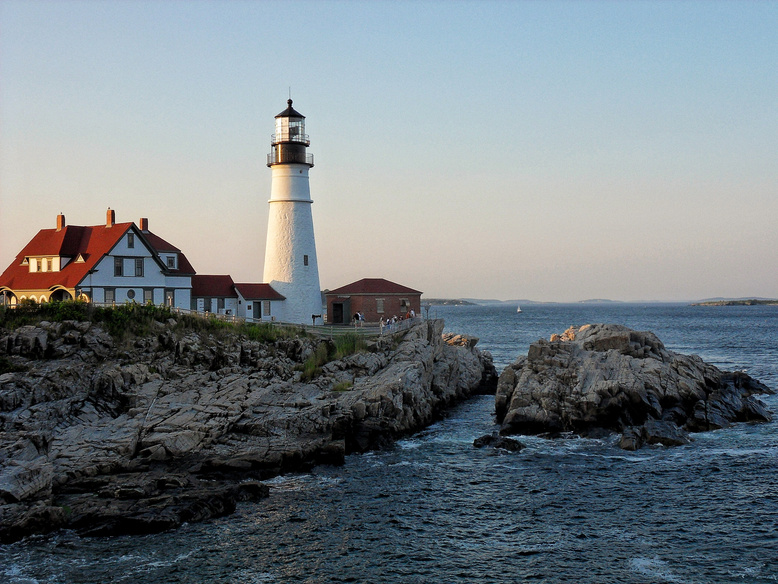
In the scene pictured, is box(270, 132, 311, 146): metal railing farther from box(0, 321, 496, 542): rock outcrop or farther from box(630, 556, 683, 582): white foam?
box(630, 556, 683, 582): white foam

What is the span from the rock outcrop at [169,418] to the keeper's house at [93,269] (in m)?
5.86

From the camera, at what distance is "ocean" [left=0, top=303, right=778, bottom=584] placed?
17.9m

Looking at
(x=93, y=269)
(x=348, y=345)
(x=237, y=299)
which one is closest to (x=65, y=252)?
(x=93, y=269)

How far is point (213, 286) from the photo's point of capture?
44875 mm

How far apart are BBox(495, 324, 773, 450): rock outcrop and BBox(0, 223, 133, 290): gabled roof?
896 inches

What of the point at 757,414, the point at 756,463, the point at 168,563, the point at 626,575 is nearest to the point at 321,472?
the point at 168,563

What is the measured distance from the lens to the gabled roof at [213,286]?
4422 cm

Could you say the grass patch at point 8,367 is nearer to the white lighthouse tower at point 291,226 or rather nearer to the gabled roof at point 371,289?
the white lighthouse tower at point 291,226

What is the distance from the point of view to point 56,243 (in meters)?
39.8

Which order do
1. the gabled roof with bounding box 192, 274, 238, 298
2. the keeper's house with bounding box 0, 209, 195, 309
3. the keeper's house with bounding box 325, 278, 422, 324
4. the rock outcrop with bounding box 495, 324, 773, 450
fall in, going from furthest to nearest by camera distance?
the keeper's house with bounding box 325, 278, 422, 324, the gabled roof with bounding box 192, 274, 238, 298, the keeper's house with bounding box 0, 209, 195, 309, the rock outcrop with bounding box 495, 324, 773, 450

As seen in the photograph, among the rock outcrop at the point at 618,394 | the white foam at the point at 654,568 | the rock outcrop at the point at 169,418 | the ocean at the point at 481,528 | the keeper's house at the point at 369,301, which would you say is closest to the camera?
the white foam at the point at 654,568

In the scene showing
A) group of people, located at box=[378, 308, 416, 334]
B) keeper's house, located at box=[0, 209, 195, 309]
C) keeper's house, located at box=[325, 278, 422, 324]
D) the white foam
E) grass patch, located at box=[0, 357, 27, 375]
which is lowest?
the white foam

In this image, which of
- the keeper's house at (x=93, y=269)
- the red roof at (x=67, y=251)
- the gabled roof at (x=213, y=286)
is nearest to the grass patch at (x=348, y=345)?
the gabled roof at (x=213, y=286)

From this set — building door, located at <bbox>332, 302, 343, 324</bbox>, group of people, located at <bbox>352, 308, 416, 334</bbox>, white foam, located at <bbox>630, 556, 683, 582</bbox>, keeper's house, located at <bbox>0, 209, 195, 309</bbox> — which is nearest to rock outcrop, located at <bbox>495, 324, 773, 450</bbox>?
group of people, located at <bbox>352, 308, 416, 334</bbox>
